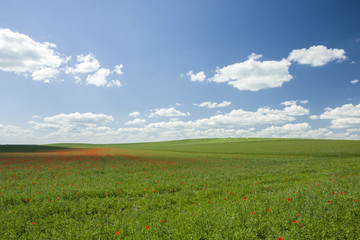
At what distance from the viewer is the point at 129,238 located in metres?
6.36

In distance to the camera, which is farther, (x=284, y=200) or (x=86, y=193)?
(x=86, y=193)

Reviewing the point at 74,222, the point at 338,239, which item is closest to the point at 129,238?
the point at 74,222

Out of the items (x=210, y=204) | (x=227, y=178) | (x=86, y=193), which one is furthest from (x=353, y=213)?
(x=86, y=193)

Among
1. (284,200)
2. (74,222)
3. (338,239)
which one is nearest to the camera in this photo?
(338,239)

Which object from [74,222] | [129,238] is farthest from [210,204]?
[74,222]

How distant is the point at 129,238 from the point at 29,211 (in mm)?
6008

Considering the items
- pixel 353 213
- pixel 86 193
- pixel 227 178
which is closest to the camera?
pixel 353 213

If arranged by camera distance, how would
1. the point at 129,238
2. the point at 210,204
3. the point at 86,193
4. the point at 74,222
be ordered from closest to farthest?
the point at 129,238 → the point at 74,222 → the point at 210,204 → the point at 86,193

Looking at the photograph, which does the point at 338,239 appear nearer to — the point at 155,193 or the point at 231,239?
the point at 231,239

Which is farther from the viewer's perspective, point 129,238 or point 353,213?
point 353,213

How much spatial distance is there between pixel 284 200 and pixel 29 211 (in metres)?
11.9

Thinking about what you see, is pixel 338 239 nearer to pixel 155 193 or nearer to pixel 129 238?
pixel 129 238

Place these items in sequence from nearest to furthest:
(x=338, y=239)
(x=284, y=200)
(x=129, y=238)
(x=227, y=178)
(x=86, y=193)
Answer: (x=338, y=239) → (x=129, y=238) → (x=284, y=200) → (x=86, y=193) → (x=227, y=178)

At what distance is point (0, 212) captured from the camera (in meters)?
9.02
